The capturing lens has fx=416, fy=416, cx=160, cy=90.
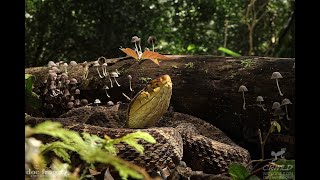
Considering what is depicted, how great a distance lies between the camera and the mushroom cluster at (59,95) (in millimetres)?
3578

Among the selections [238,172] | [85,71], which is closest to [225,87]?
[85,71]

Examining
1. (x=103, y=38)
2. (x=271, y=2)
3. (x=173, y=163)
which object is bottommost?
(x=173, y=163)

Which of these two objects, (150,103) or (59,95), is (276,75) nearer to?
(150,103)

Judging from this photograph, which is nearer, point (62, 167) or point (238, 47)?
point (62, 167)

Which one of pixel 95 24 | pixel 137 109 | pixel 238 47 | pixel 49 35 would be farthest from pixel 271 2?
pixel 137 109

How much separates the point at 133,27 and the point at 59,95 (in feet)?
15.4

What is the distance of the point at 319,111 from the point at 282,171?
24 cm

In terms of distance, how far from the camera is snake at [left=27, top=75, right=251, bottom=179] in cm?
192

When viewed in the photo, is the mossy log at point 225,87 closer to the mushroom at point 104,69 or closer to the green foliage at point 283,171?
the mushroom at point 104,69

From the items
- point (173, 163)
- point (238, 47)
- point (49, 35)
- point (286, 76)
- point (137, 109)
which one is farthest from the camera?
point (238, 47)

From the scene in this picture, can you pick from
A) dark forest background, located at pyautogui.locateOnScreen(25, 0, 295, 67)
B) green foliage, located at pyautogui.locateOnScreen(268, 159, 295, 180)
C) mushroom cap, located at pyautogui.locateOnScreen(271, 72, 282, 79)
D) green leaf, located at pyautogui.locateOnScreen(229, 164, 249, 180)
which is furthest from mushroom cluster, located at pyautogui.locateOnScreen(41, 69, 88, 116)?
dark forest background, located at pyautogui.locateOnScreen(25, 0, 295, 67)

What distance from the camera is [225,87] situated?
309 centimetres

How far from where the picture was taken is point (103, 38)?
26.7 feet

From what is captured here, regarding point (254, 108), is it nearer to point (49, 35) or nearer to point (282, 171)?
point (282, 171)
